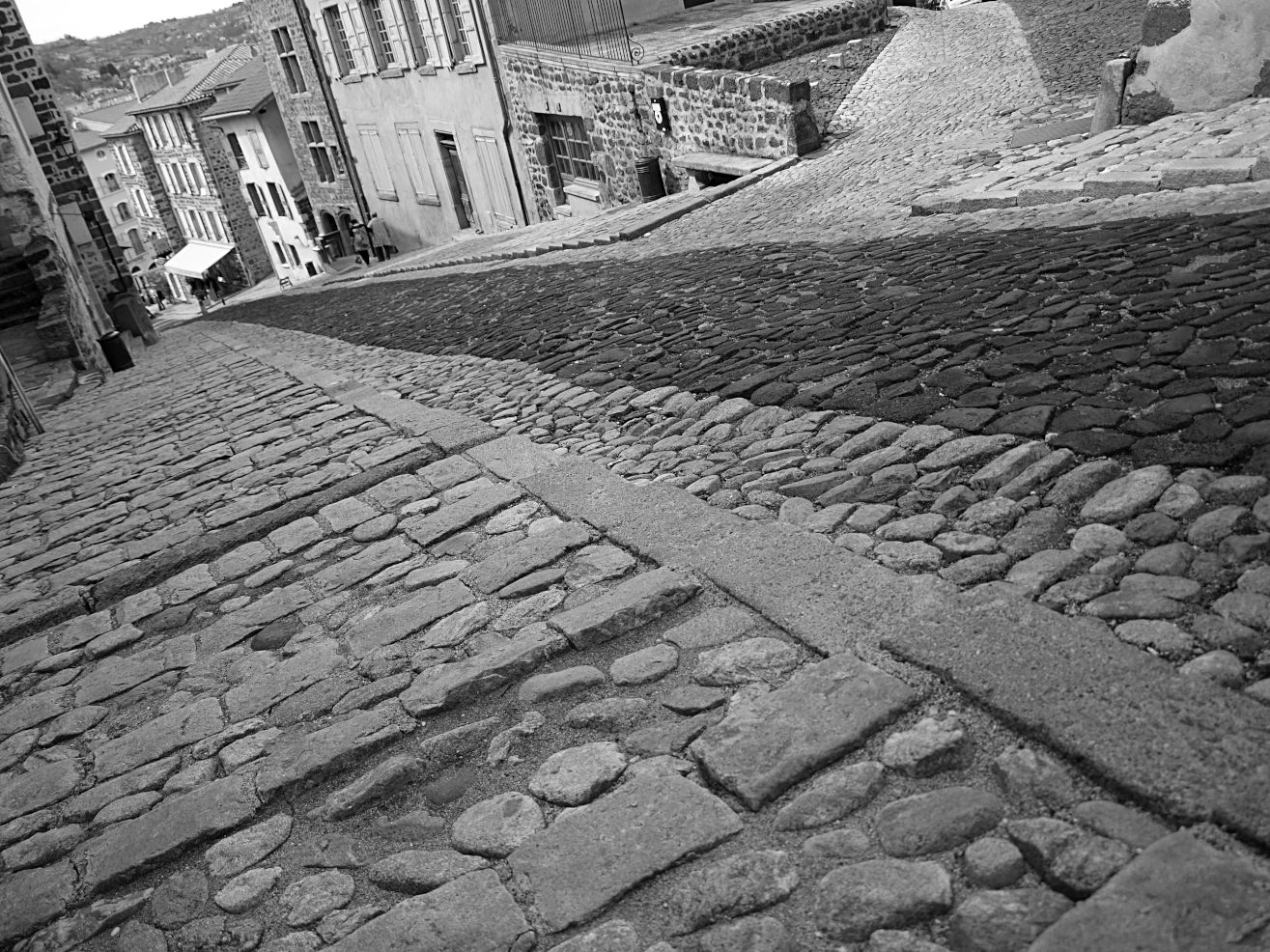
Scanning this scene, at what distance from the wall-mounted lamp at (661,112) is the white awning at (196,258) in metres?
33.0

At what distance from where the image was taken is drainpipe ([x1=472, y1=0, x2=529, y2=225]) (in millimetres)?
18219

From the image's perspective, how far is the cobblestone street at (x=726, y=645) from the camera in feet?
6.82

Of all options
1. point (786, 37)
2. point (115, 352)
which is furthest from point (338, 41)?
point (115, 352)

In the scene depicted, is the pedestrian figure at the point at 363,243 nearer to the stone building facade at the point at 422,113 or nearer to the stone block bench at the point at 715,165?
the stone building facade at the point at 422,113

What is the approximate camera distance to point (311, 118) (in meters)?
29.0

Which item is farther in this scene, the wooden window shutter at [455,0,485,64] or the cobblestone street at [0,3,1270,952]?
the wooden window shutter at [455,0,485,64]

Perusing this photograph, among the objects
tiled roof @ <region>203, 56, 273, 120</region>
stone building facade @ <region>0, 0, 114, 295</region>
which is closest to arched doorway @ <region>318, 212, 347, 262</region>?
tiled roof @ <region>203, 56, 273, 120</region>

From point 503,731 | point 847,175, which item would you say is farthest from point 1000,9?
point 503,731

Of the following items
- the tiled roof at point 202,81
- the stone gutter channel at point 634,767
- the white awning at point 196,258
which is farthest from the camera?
the white awning at point 196,258

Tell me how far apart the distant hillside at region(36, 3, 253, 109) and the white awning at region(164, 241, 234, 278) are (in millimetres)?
54013

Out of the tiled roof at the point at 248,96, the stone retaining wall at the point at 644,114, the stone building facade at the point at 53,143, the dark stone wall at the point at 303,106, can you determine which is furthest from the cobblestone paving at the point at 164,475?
the tiled roof at the point at 248,96

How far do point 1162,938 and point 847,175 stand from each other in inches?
388

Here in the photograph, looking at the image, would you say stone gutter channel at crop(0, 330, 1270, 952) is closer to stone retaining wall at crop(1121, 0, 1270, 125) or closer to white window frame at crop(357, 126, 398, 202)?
stone retaining wall at crop(1121, 0, 1270, 125)

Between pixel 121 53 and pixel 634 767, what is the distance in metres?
157
